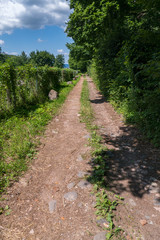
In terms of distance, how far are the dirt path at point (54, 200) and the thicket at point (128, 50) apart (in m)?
2.37

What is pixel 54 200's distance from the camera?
2.78 m

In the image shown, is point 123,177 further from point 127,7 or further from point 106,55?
point 127,7

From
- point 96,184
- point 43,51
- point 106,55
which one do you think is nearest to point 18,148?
point 96,184

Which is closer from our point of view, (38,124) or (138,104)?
(138,104)

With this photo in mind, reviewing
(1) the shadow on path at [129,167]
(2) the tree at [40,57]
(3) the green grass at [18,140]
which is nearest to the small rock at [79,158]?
(1) the shadow on path at [129,167]

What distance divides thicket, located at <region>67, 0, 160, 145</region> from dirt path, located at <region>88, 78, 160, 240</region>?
614mm

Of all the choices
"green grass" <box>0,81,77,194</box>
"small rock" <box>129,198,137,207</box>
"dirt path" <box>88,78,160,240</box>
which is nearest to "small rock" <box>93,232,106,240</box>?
"dirt path" <box>88,78,160,240</box>

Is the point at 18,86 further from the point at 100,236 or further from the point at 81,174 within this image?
the point at 100,236

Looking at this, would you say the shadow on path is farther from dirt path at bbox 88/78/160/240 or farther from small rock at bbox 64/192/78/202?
small rock at bbox 64/192/78/202

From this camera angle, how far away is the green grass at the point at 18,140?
353 cm

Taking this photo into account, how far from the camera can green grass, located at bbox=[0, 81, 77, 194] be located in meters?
3.53

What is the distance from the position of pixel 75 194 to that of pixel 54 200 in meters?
0.40

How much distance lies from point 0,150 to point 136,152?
3.81 m

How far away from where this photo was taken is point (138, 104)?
Answer: 559cm
